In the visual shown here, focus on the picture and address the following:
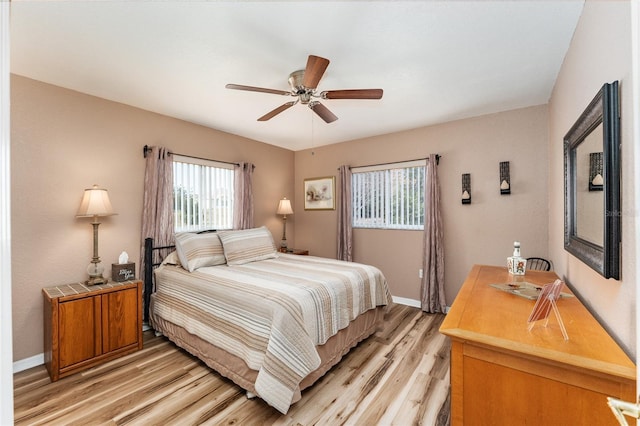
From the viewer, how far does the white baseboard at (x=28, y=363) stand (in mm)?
2332

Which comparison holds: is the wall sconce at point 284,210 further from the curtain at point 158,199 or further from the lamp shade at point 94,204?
the lamp shade at point 94,204

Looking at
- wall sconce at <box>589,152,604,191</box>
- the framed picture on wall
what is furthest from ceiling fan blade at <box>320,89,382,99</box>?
the framed picture on wall

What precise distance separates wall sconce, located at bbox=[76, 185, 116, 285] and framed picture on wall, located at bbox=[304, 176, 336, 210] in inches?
121

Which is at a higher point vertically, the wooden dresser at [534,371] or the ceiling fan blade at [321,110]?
the ceiling fan blade at [321,110]

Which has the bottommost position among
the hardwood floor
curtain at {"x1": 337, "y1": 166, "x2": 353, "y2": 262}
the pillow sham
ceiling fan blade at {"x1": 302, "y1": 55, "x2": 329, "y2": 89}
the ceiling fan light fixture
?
→ the hardwood floor

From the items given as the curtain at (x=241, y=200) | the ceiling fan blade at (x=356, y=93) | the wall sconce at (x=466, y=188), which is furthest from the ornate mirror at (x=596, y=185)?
the curtain at (x=241, y=200)

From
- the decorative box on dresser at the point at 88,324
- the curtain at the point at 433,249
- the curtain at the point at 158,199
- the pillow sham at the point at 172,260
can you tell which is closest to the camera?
the decorative box on dresser at the point at 88,324

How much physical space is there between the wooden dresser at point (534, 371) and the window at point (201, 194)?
3367mm

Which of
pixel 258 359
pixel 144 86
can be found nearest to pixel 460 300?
pixel 258 359

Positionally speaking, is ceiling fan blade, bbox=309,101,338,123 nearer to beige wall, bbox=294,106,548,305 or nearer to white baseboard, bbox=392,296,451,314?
beige wall, bbox=294,106,548,305

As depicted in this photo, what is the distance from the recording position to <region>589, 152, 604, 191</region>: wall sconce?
1.24 meters

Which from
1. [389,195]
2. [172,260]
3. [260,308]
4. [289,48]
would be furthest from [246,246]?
[389,195]

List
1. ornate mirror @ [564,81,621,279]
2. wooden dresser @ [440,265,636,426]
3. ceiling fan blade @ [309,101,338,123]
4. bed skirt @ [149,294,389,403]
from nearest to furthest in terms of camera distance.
Answer: wooden dresser @ [440,265,636,426], ornate mirror @ [564,81,621,279], bed skirt @ [149,294,389,403], ceiling fan blade @ [309,101,338,123]

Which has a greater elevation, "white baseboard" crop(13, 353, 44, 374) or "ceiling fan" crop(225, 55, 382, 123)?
"ceiling fan" crop(225, 55, 382, 123)
